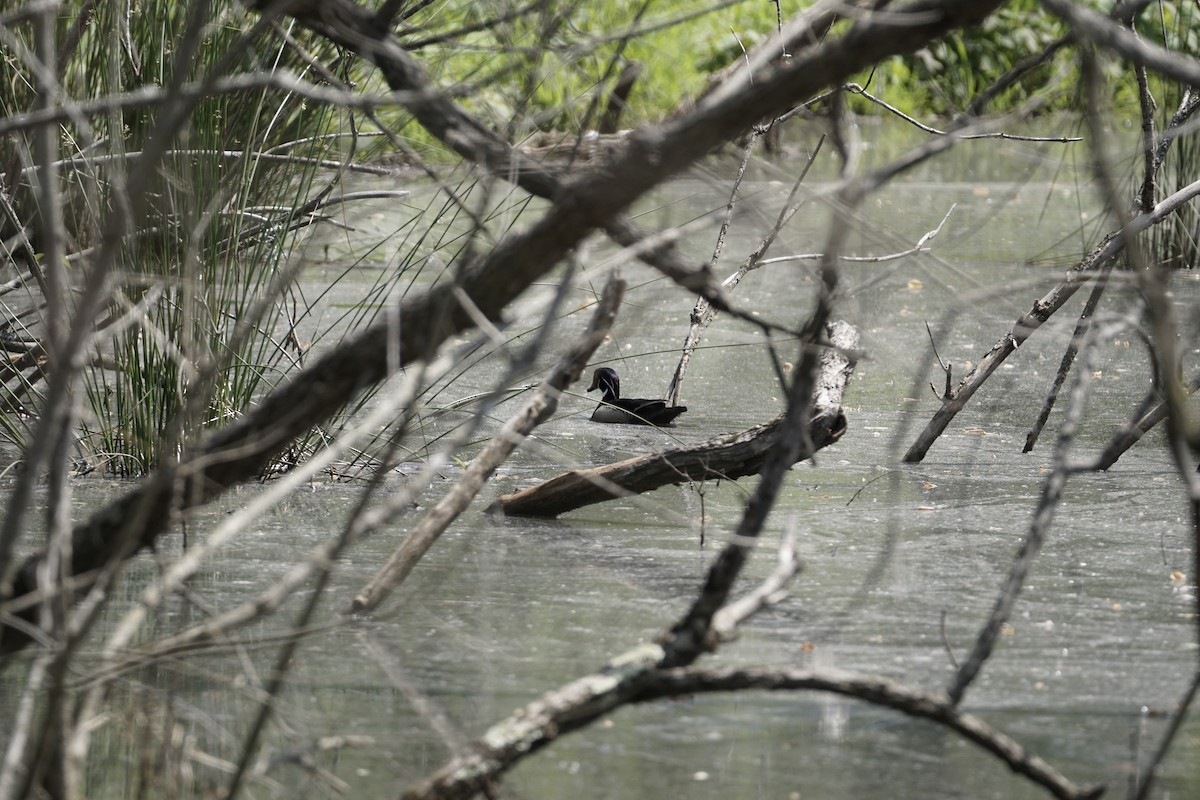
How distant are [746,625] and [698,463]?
68 centimetres

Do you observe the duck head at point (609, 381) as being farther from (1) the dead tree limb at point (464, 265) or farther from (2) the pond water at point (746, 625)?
(1) the dead tree limb at point (464, 265)

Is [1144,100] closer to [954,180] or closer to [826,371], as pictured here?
[826,371]

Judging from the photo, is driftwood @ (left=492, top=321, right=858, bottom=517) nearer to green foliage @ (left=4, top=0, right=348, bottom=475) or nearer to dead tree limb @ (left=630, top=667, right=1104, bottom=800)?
green foliage @ (left=4, top=0, right=348, bottom=475)

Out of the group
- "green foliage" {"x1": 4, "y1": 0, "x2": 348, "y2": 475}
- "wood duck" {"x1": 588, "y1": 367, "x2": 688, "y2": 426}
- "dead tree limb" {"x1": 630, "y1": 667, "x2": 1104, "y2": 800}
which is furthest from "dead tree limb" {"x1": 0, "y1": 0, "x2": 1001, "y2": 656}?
"wood duck" {"x1": 588, "y1": 367, "x2": 688, "y2": 426}

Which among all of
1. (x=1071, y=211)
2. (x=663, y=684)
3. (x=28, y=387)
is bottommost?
(x=663, y=684)

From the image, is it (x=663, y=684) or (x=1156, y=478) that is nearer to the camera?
(x=663, y=684)

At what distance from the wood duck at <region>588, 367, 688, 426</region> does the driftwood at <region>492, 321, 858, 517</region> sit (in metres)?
0.76

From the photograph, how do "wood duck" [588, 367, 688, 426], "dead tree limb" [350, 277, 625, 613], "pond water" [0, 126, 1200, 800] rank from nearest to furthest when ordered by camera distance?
"pond water" [0, 126, 1200, 800], "dead tree limb" [350, 277, 625, 613], "wood duck" [588, 367, 688, 426]

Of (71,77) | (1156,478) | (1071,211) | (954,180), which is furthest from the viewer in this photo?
(954,180)

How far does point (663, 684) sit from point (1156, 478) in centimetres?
230

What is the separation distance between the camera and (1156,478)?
11.9ft

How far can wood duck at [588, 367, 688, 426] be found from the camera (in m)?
4.29

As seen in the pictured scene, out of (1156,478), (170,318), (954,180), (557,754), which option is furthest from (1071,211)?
(557,754)

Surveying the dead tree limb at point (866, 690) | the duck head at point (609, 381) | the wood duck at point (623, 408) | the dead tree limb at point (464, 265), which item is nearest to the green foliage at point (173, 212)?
the dead tree limb at point (464, 265)
